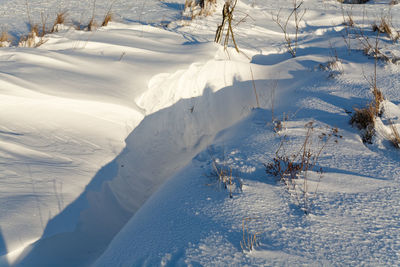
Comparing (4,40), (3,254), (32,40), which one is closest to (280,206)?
(3,254)

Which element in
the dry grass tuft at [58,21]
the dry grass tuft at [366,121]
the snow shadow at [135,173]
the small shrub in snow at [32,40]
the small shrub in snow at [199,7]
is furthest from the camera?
the small shrub in snow at [199,7]

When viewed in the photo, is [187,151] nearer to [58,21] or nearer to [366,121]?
[366,121]

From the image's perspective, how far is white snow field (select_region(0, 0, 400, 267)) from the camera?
4.77ft

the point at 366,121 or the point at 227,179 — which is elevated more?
the point at 366,121

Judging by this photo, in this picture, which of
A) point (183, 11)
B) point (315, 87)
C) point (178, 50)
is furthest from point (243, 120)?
point (183, 11)

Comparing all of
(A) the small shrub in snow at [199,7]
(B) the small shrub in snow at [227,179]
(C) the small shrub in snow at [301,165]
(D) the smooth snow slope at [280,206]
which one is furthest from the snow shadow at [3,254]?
(A) the small shrub in snow at [199,7]

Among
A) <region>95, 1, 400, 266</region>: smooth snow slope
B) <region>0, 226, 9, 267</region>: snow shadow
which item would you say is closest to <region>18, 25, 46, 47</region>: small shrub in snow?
<region>95, 1, 400, 266</region>: smooth snow slope

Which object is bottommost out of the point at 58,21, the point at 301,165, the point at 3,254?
the point at 3,254

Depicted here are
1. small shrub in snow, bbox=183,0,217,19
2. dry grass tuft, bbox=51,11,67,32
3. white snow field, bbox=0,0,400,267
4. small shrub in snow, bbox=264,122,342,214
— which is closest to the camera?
white snow field, bbox=0,0,400,267

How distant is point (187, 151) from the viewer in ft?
9.78

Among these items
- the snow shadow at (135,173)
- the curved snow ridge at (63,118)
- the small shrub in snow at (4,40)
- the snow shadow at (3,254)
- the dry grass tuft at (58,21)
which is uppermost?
the dry grass tuft at (58,21)

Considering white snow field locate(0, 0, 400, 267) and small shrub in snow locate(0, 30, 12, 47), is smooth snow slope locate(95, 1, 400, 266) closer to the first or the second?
white snow field locate(0, 0, 400, 267)

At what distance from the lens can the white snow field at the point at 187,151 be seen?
1.45m

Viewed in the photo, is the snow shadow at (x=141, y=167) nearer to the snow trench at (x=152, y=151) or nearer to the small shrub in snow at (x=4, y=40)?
the snow trench at (x=152, y=151)
